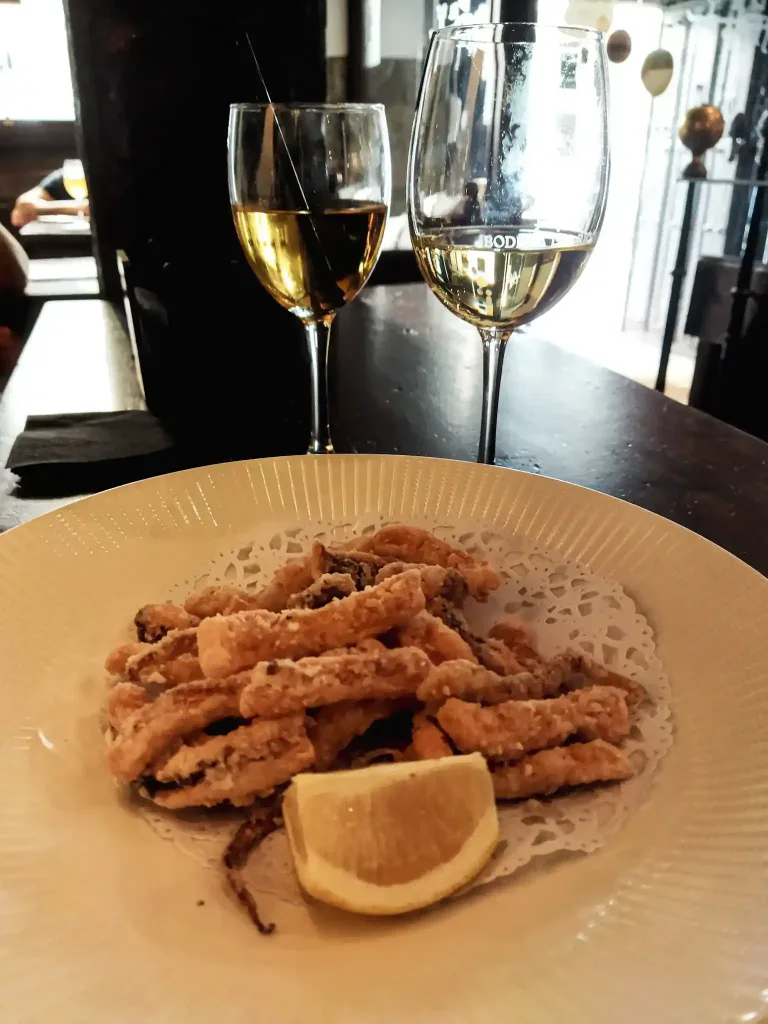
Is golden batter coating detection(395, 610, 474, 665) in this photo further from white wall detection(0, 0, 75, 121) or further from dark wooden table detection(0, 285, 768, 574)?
white wall detection(0, 0, 75, 121)

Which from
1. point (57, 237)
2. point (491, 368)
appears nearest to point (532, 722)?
point (491, 368)

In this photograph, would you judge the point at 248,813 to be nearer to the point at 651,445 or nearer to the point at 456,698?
the point at 456,698

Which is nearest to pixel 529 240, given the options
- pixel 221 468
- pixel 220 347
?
pixel 221 468

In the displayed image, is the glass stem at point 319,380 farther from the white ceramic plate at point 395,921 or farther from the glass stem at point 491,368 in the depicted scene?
the white ceramic plate at point 395,921

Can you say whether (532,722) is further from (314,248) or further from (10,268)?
(10,268)

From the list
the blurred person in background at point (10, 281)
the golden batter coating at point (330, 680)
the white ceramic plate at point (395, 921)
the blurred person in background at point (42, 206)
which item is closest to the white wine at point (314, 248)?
the white ceramic plate at point (395, 921)
